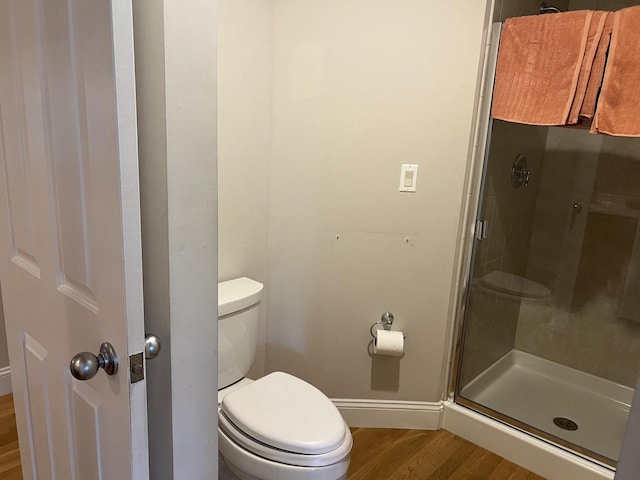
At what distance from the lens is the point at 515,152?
7.53 feet

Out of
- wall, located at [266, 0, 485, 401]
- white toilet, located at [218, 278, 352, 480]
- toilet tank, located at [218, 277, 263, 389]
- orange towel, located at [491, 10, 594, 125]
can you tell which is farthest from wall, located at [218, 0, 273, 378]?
orange towel, located at [491, 10, 594, 125]

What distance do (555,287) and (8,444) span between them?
9.25 feet

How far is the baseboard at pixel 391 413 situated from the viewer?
2203 millimetres

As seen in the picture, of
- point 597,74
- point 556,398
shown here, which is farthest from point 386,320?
point 597,74

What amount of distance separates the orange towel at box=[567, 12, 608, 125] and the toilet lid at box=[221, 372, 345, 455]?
139 cm

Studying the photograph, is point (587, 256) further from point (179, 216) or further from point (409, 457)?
point (179, 216)

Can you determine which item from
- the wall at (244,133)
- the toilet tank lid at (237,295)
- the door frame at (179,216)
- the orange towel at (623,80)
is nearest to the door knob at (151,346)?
the door frame at (179,216)

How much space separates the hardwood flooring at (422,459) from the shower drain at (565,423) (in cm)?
37

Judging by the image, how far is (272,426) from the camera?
4.66 ft

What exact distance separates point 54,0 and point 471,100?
1.52m

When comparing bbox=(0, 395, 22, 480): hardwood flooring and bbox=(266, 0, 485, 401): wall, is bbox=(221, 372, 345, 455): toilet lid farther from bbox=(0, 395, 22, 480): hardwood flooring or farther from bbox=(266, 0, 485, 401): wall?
bbox=(0, 395, 22, 480): hardwood flooring

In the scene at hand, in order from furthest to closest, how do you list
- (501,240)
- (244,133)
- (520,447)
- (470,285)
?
(501,240), (470,285), (520,447), (244,133)

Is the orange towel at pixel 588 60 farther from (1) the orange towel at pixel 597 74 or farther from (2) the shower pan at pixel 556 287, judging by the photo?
(2) the shower pan at pixel 556 287

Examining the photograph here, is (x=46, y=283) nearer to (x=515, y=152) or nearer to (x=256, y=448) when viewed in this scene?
(x=256, y=448)
